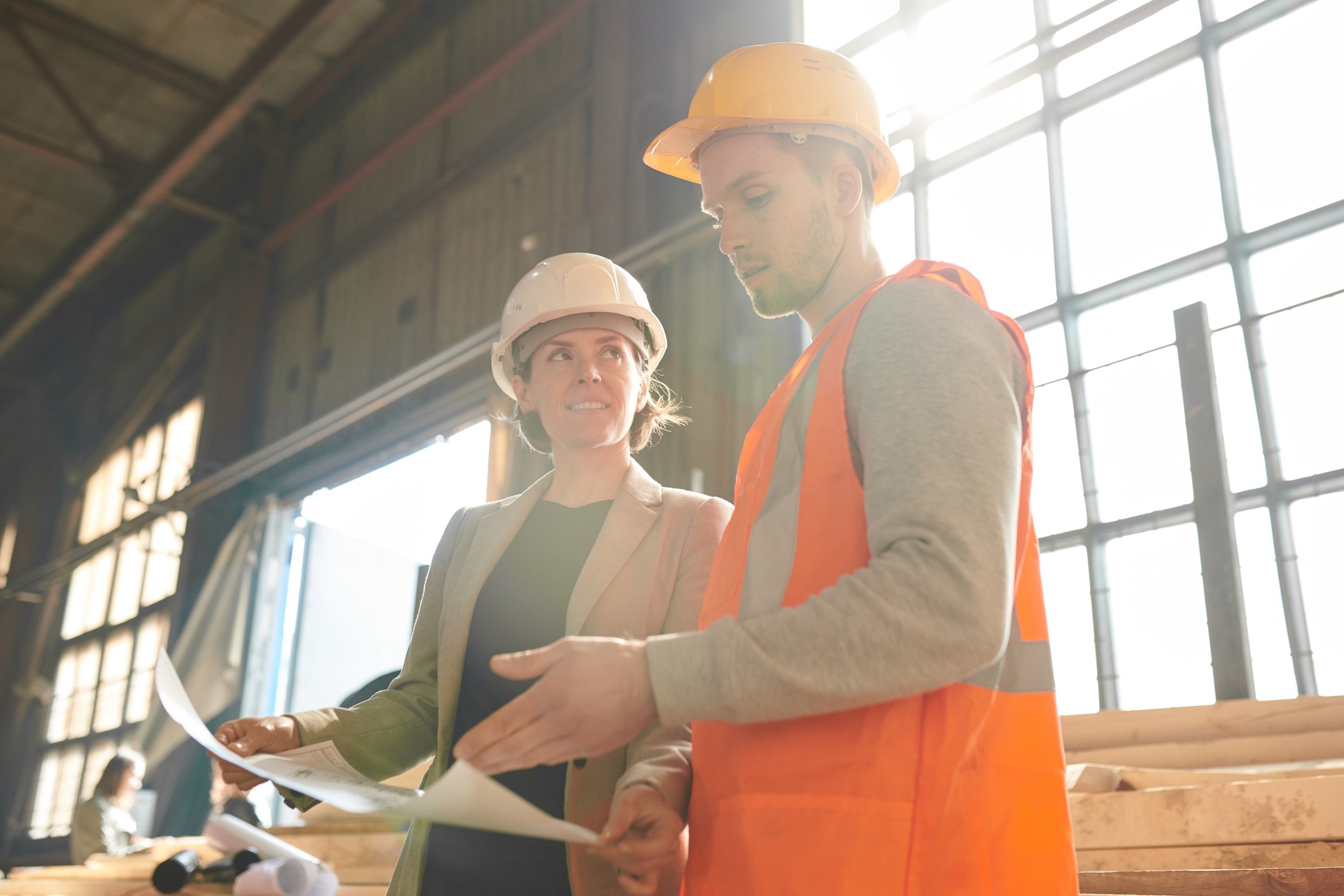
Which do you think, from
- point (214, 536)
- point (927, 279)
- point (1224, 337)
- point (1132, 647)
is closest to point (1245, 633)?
point (1132, 647)

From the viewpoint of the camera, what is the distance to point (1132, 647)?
4746 millimetres

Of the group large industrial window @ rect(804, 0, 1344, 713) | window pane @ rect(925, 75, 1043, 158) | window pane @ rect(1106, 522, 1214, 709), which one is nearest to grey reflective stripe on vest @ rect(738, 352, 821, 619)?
large industrial window @ rect(804, 0, 1344, 713)

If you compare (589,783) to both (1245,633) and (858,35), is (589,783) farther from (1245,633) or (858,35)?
(858,35)

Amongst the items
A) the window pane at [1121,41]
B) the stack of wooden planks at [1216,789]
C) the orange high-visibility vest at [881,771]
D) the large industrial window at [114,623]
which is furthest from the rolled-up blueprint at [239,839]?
the large industrial window at [114,623]

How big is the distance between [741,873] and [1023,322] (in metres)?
4.83

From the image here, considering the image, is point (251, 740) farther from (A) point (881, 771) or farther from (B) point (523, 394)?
(A) point (881, 771)

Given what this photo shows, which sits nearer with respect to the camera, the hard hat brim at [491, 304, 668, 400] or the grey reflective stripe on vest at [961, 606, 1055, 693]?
the grey reflective stripe on vest at [961, 606, 1055, 693]

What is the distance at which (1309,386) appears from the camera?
4547 mm

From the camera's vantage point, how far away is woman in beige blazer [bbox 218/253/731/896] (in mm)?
1751

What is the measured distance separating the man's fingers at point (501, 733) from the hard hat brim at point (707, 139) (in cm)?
91

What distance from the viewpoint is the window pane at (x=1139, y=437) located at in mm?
4848

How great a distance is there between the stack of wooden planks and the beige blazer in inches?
50.4

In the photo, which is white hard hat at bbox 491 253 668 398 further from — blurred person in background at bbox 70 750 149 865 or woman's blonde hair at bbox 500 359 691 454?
blurred person in background at bbox 70 750 149 865

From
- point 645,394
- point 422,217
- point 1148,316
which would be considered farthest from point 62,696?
point 645,394
